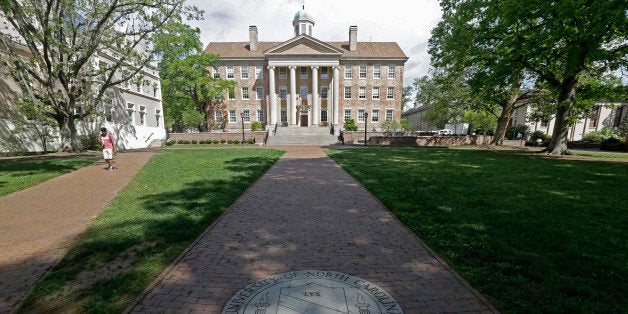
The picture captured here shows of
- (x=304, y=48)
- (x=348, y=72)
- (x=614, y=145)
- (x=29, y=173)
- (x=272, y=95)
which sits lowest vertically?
(x=29, y=173)

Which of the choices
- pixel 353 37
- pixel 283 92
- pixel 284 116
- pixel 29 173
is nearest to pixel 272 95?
pixel 283 92

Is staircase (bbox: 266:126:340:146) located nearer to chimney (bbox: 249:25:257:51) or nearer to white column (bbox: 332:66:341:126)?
white column (bbox: 332:66:341:126)

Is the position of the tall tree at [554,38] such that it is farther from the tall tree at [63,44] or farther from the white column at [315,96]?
the white column at [315,96]

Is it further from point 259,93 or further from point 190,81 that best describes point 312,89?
point 190,81

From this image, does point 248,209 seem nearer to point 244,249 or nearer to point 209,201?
point 209,201

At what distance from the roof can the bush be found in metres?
24.0

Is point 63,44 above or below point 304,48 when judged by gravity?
below

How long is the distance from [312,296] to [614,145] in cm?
3558

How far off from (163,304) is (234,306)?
2.53 ft

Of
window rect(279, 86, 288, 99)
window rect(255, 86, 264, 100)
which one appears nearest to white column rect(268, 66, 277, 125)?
window rect(279, 86, 288, 99)

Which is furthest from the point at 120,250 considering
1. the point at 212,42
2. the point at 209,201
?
the point at 212,42

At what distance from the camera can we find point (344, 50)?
40.1 m

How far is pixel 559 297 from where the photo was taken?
2.62 metres

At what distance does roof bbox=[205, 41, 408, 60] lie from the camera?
128 feet
